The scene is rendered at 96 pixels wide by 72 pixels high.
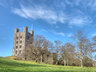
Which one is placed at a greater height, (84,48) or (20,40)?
(20,40)

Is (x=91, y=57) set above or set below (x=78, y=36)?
below

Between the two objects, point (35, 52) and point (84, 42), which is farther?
point (35, 52)

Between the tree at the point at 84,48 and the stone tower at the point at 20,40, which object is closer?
the tree at the point at 84,48

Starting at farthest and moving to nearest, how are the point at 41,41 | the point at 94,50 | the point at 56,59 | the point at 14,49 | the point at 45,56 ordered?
the point at 14,49 < the point at 56,59 < the point at 45,56 < the point at 41,41 < the point at 94,50

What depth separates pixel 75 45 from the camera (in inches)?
1344

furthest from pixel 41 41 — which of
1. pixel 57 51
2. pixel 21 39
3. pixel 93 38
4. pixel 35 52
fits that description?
pixel 21 39

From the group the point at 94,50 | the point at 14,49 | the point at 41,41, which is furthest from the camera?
the point at 14,49

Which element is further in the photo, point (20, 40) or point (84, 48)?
point (20, 40)

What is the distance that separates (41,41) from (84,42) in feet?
59.5

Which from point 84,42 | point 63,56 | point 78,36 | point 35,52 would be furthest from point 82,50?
point 63,56

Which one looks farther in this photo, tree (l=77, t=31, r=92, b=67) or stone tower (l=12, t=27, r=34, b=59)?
stone tower (l=12, t=27, r=34, b=59)

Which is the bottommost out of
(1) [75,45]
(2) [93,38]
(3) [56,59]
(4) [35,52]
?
(3) [56,59]

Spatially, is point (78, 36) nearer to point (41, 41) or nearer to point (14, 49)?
point (41, 41)

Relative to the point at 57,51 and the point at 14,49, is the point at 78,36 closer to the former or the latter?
the point at 57,51
